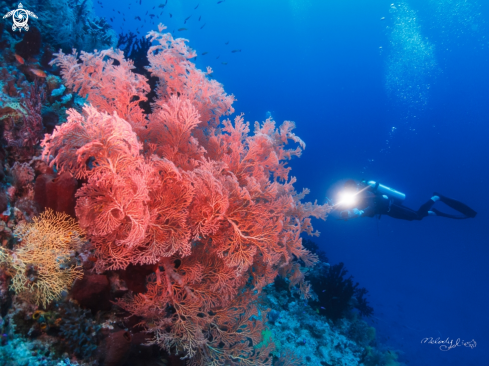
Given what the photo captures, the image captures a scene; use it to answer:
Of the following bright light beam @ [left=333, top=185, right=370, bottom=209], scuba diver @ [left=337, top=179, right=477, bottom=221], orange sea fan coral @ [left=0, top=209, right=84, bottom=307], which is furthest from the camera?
scuba diver @ [left=337, top=179, right=477, bottom=221]

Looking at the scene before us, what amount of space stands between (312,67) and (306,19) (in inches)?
640

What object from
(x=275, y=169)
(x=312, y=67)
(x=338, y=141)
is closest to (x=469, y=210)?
(x=275, y=169)

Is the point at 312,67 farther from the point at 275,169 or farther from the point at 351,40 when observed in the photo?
the point at 275,169

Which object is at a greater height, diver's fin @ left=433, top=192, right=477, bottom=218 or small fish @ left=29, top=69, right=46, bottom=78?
diver's fin @ left=433, top=192, right=477, bottom=218

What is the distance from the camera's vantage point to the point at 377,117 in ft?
216

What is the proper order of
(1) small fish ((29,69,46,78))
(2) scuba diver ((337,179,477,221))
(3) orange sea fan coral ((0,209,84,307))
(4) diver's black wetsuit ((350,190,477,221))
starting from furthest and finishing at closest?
(4) diver's black wetsuit ((350,190,477,221)) → (2) scuba diver ((337,179,477,221)) → (1) small fish ((29,69,46,78)) → (3) orange sea fan coral ((0,209,84,307))

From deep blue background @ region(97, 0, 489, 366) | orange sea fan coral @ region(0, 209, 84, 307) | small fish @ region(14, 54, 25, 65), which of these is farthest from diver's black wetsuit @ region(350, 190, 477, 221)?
deep blue background @ region(97, 0, 489, 366)

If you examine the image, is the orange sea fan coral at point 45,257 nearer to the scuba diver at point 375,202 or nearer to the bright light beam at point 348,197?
the scuba diver at point 375,202

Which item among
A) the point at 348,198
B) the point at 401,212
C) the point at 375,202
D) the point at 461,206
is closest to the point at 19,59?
the point at 348,198

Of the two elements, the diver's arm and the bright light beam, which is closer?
the diver's arm

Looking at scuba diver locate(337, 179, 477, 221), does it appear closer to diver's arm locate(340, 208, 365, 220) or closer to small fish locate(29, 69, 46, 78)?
diver's arm locate(340, 208, 365, 220)

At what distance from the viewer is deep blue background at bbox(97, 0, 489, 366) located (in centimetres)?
5441

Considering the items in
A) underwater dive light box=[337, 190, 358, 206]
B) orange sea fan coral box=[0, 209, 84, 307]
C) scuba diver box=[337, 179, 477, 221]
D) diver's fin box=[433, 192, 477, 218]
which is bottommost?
orange sea fan coral box=[0, 209, 84, 307]

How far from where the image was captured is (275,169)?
4711 mm
